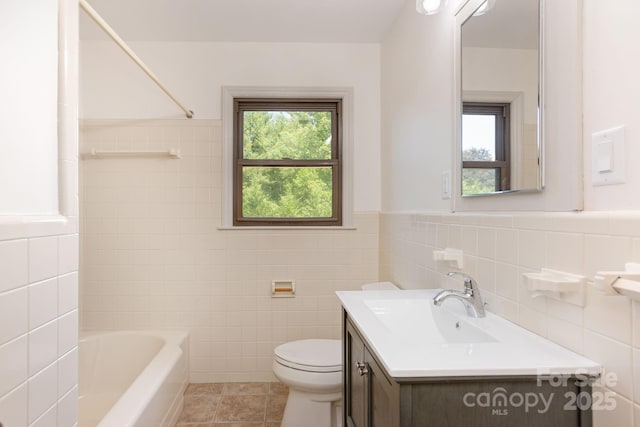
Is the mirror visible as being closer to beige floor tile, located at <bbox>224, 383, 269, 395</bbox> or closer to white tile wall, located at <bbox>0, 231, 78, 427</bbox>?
white tile wall, located at <bbox>0, 231, 78, 427</bbox>

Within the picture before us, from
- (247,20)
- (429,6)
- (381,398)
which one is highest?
(247,20)

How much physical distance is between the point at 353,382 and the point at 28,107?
1.26 meters

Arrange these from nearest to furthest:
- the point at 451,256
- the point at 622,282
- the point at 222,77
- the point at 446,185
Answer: the point at 622,282, the point at 451,256, the point at 446,185, the point at 222,77

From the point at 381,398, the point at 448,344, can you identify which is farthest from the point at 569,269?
the point at 381,398

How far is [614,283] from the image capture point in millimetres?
681

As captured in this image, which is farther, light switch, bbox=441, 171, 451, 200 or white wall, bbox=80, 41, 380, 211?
white wall, bbox=80, 41, 380, 211

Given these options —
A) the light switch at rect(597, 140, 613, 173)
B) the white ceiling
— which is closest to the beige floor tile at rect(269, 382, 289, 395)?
the light switch at rect(597, 140, 613, 173)

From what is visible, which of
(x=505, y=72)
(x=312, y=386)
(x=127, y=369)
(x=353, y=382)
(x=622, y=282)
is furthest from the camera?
(x=127, y=369)

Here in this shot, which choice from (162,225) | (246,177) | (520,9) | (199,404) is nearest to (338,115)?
(246,177)

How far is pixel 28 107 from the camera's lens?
89 centimetres

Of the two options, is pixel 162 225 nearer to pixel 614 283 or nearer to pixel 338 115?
pixel 338 115

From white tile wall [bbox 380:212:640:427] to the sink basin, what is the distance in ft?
0.43

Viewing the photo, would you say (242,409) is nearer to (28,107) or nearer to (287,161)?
(287,161)

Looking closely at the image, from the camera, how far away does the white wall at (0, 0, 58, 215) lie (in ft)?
2.73
